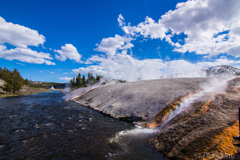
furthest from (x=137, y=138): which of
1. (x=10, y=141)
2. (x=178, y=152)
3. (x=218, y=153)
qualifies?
(x=10, y=141)

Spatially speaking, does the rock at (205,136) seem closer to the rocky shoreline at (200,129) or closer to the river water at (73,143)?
the rocky shoreline at (200,129)

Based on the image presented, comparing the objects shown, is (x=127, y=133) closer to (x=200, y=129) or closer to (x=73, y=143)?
(x=73, y=143)

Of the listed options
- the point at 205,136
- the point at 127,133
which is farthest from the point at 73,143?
the point at 205,136

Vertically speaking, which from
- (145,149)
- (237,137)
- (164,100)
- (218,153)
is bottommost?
(145,149)

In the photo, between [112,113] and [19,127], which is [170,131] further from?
[19,127]

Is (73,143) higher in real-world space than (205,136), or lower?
lower

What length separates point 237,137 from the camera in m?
6.73

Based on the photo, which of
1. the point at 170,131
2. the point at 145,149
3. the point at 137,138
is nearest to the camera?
the point at 145,149

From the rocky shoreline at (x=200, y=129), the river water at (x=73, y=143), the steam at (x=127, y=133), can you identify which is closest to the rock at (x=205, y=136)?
the rocky shoreline at (x=200, y=129)

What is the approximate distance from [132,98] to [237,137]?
13.9 metres

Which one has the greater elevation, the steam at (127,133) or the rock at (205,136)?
the rock at (205,136)

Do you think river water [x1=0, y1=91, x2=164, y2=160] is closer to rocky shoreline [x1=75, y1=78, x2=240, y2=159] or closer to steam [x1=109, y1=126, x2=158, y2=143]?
steam [x1=109, y1=126, x2=158, y2=143]


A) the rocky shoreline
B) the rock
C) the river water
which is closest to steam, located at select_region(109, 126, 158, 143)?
the river water

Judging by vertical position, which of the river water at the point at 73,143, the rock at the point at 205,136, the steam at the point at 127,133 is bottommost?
the steam at the point at 127,133
